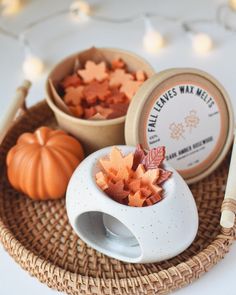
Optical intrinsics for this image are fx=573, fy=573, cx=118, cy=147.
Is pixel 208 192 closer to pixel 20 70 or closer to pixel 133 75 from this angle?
pixel 133 75

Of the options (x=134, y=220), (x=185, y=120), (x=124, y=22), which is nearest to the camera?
(x=134, y=220)

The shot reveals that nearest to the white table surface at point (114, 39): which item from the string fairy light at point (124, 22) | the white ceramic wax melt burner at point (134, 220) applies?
the string fairy light at point (124, 22)

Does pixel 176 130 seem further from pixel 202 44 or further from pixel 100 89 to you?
pixel 202 44

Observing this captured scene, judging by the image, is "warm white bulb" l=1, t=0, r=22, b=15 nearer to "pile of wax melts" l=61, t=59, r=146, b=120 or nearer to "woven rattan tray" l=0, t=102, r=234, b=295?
"pile of wax melts" l=61, t=59, r=146, b=120

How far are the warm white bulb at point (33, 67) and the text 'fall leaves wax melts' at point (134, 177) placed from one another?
1.58 feet

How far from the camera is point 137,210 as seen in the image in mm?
656

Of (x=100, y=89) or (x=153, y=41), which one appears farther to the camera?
(x=153, y=41)

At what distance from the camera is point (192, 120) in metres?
0.80

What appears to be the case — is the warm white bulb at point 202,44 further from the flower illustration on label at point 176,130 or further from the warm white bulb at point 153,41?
the flower illustration on label at point 176,130

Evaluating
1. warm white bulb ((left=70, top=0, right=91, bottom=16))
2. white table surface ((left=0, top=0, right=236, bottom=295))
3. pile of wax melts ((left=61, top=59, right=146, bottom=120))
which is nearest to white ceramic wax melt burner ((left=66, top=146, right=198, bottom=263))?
pile of wax melts ((left=61, top=59, right=146, bottom=120))

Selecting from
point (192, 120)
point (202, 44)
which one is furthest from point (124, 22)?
point (192, 120)

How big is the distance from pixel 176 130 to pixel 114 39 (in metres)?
0.47

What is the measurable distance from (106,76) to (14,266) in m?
0.33

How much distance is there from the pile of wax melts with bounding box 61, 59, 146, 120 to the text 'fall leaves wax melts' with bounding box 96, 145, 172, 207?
0.48 feet
